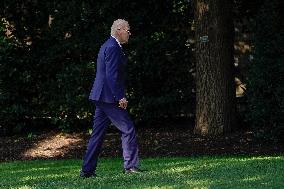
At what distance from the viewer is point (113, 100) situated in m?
8.84

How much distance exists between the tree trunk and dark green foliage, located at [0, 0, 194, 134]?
127cm

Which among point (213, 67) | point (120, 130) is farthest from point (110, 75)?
point (213, 67)

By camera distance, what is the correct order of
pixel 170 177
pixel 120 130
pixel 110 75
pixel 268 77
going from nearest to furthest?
1. pixel 170 177
2. pixel 110 75
3. pixel 120 130
4. pixel 268 77

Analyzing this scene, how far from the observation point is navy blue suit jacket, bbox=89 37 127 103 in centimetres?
880

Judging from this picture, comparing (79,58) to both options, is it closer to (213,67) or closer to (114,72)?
(213,67)

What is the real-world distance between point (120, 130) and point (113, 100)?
15.5 inches

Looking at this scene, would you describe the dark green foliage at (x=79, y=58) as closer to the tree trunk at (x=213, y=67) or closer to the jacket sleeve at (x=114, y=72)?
the tree trunk at (x=213, y=67)

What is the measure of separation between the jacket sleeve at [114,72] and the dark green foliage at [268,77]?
4815mm

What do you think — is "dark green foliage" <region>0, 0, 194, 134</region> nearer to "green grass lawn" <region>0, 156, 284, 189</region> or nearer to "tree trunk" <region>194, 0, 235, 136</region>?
"tree trunk" <region>194, 0, 235, 136</region>

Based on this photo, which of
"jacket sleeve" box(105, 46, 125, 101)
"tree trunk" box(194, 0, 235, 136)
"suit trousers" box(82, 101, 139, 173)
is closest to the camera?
"jacket sleeve" box(105, 46, 125, 101)

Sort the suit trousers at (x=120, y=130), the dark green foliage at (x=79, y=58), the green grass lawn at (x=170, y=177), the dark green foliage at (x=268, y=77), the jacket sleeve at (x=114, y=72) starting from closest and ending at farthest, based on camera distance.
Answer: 1. the green grass lawn at (x=170, y=177)
2. the jacket sleeve at (x=114, y=72)
3. the suit trousers at (x=120, y=130)
4. the dark green foliage at (x=268, y=77)
5. the dark green foliage at (x=79, y=58)

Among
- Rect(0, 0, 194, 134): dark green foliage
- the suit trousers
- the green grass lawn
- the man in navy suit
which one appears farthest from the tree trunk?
the suit trousers

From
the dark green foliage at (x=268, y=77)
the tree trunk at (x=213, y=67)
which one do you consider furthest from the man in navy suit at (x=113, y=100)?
the tree trunk at (x=213, y=67)

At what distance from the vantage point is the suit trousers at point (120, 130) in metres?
8.92
